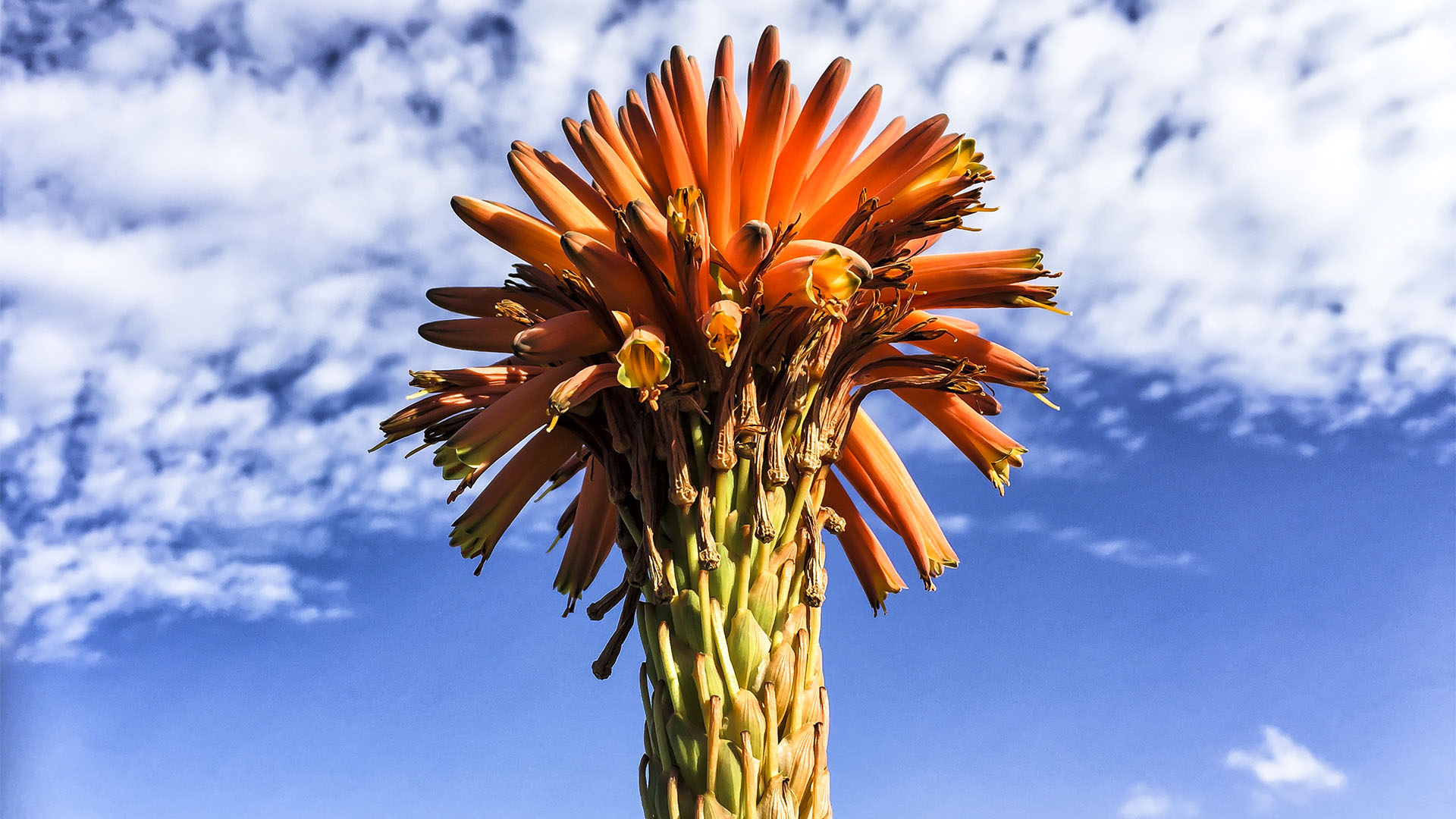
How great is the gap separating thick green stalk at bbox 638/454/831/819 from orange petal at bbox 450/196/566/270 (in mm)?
1672

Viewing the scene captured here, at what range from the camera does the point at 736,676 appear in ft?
18.1

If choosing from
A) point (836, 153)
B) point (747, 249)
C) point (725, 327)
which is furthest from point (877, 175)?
point (725, 327)

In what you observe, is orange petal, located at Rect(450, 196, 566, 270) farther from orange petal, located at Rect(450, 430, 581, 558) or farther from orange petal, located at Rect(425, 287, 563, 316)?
orange petal, located at Rect(450, 430, 581, 558)

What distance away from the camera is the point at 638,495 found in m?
5.91

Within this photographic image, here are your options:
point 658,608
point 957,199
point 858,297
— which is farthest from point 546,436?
point 957,199

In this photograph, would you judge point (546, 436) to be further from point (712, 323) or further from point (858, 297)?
point (858, 297)

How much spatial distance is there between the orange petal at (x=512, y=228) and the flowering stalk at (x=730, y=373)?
0.5 inches

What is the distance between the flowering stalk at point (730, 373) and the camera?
18.2 feet

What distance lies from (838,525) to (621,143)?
8.82 feet

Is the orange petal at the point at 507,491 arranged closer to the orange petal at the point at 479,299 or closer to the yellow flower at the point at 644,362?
the orange petal at the point at 479,299

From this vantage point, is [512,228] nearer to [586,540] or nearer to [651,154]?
[651,154]

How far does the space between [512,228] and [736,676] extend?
9.21 ft

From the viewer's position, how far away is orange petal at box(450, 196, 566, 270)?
625cm

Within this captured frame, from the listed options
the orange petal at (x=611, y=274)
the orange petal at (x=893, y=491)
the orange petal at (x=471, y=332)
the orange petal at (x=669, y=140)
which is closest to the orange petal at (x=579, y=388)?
the orange petal at (x=611, y=274)
